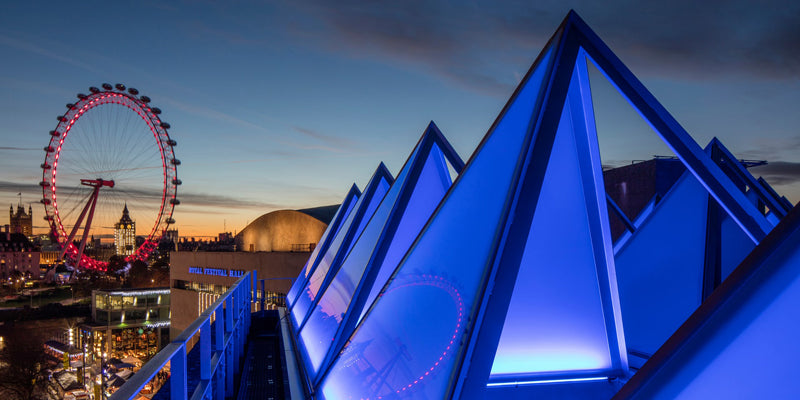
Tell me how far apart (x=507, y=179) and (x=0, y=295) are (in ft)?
347

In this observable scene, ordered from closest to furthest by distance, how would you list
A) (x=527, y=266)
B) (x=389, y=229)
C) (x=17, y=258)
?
(x=527, y=266)
(x=389, y=229)
(x=17, y=258)

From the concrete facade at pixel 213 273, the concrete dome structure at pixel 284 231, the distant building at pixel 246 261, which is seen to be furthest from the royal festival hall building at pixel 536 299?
the concrete dome structure at pixel 284 231

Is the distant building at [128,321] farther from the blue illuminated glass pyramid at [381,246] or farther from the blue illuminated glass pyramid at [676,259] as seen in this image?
the blue illuminated glass pyramid at [676,259]

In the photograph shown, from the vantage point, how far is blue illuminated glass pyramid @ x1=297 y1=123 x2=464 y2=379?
17.3 ft

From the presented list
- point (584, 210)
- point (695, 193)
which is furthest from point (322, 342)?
point (695, 193)

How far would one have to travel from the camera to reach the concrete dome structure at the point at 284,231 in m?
35.1

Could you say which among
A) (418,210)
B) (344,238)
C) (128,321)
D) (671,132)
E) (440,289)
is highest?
(671,132)

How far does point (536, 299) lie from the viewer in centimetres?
373

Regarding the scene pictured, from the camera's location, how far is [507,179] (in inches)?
126

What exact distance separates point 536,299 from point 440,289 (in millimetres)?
812

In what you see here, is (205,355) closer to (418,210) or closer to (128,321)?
(418,210)

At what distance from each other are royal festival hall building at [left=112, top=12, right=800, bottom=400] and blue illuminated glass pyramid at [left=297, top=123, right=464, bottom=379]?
31 millimetres

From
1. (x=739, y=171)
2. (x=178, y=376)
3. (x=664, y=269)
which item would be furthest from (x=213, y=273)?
(x=178, y=376)

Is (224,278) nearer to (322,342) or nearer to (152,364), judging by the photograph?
(322,342)
